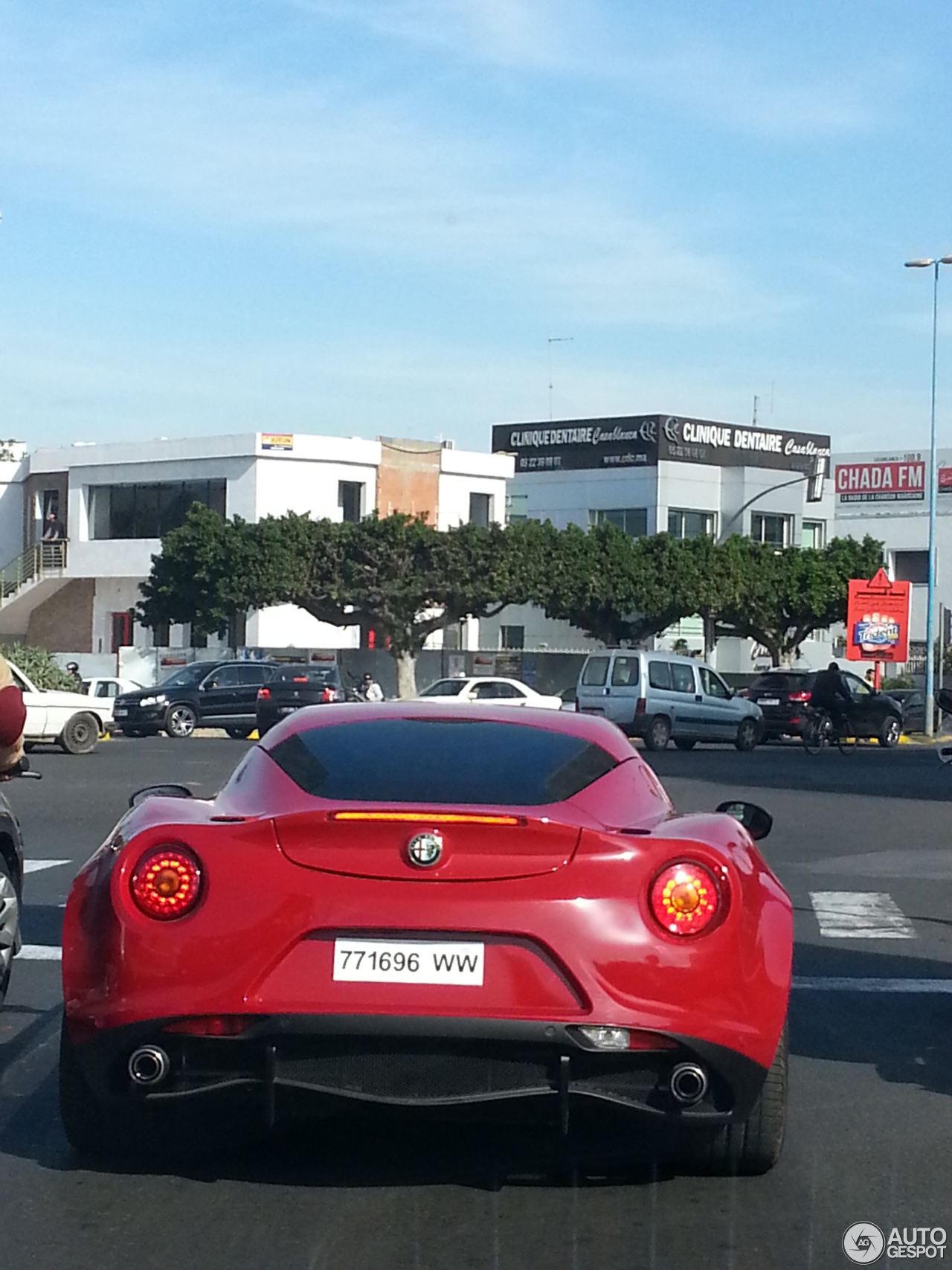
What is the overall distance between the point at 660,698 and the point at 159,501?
37.3m

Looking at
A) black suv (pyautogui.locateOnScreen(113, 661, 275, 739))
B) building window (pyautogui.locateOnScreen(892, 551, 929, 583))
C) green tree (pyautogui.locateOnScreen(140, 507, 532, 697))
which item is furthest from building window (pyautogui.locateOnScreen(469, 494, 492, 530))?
black suv (pyautogui.locateOnScreen(113, 661, 275, 739))

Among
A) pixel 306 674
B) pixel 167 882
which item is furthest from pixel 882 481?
pixel 167 882

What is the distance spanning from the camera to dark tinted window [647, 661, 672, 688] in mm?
33406

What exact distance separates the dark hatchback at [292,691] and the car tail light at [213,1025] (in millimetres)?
32024

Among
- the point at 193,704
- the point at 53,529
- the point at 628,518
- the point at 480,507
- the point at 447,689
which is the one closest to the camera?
the point at 447,689

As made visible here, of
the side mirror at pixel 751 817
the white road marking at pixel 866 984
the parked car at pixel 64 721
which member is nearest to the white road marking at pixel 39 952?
the white road marking at pixel 866 984

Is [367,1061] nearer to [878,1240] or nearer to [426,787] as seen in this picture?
[426,787]

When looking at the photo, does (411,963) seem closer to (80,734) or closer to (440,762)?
(440,762)

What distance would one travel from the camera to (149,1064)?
5.09 metres

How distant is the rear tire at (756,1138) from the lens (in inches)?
215

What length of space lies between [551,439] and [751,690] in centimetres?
4946

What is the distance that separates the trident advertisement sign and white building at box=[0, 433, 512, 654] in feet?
71.2

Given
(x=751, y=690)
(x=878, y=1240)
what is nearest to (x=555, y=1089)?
(x=878, y=1240)

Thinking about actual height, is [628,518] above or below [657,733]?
above
